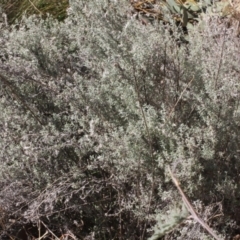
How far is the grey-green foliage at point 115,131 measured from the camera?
1.53 m

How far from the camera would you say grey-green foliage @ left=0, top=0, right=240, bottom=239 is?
153cm

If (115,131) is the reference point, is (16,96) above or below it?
above

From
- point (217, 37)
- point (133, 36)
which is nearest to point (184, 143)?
point (133, 36)

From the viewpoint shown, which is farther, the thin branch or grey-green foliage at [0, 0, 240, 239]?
the thin branch

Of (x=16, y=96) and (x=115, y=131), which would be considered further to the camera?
(x=16, y=96)

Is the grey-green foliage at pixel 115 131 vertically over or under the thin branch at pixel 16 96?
under

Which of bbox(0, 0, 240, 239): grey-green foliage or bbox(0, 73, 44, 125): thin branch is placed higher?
bbox(0, 73, 44, 125): thin branch

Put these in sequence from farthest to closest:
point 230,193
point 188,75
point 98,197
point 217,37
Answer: point 217,37
point 188,75
point 98,197
point 230,193

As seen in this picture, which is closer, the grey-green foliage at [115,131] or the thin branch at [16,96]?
the grey-green foliage at [115,131]

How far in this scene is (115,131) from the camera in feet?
5.15

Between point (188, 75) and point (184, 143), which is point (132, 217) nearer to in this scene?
point (184, 143)

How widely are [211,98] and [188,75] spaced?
19 cm

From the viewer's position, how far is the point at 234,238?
1587mm

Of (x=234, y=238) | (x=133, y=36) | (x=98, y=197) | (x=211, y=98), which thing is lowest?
(x=234, y=238)
